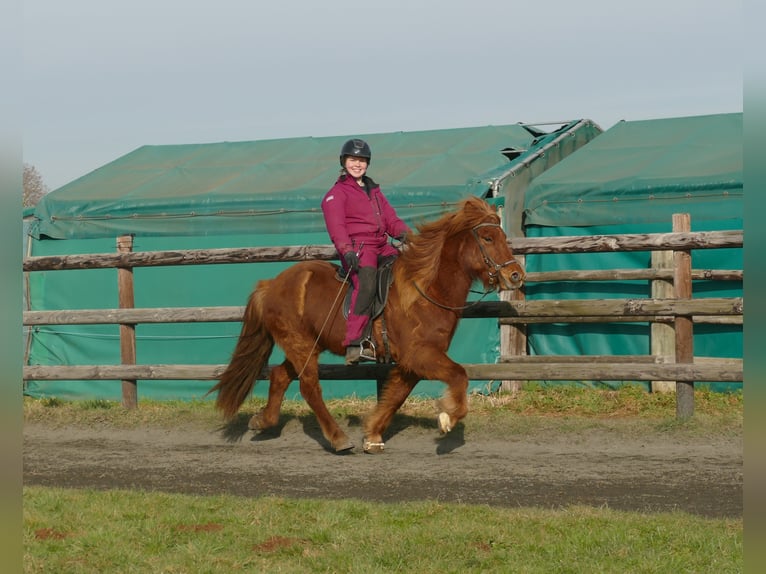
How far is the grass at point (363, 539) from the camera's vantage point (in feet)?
15.8

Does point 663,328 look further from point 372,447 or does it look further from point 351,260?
point 351,260

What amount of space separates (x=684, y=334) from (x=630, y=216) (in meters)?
3.52

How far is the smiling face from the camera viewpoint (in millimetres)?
8406

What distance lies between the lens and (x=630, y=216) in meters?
12.5

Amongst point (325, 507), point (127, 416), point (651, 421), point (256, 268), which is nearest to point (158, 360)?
point (256, 268)

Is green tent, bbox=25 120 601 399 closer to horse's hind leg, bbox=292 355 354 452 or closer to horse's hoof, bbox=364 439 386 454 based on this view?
horse's hind leg, bbox=292 355 354 452

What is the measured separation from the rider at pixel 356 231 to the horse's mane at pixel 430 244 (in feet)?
0.93

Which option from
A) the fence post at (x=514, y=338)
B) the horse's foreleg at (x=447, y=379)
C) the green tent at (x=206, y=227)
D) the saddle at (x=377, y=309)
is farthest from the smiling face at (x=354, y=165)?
the green tent at (x=206, y=227)

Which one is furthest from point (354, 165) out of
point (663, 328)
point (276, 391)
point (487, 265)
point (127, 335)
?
point (663, 328)

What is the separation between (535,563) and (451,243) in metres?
4.02

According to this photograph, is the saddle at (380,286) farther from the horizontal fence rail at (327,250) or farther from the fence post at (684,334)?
the fence post at (684,334)

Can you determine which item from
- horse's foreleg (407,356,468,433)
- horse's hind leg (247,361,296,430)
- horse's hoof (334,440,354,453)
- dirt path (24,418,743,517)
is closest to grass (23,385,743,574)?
dirt path (24,418,743,517)

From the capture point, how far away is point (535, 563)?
15.7ft

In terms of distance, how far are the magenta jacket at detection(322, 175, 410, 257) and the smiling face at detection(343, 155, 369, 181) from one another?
54 mm
